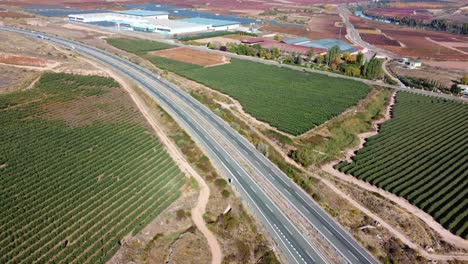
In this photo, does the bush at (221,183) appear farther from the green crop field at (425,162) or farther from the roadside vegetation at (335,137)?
the green crop field at (425,162)

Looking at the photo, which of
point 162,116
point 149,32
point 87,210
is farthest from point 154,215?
point 149,32

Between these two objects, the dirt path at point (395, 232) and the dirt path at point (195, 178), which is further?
the dirt path at point (395, 232)

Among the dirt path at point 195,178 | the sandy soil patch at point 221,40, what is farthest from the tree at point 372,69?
the dirt path at point 195,178

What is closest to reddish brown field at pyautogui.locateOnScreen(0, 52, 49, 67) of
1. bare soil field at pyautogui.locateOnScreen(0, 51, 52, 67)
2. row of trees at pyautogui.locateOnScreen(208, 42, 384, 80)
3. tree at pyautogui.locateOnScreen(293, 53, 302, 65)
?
bare soil field at pyautogui.locateOnScreen(0, 51, 52, 67)

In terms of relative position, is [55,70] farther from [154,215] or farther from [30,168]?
[154,215]

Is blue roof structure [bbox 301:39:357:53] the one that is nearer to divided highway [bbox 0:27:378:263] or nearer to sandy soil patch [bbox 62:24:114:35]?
divided highway [bbox 0:27:378:263]

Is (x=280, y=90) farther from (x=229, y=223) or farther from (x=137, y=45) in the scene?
(x=137, y=45)
